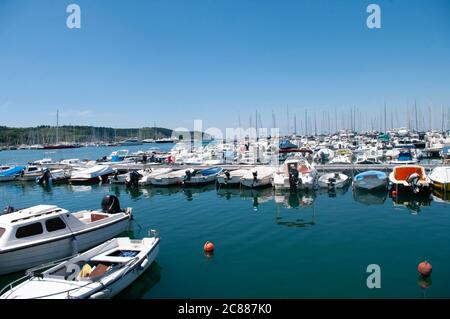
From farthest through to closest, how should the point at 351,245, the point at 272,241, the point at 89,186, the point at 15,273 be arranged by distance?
the point at 89,186, the point at 272,241, the point at 351,245, the point at 15,273

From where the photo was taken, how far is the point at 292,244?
14.0m

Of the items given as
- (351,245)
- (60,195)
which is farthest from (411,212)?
(60,195)

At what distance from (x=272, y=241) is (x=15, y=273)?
33.4ft

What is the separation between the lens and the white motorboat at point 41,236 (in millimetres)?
11656

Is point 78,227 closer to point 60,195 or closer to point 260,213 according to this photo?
point 260,213

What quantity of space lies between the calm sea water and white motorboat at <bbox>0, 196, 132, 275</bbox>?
866 mm

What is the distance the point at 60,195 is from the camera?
2977 centimetres

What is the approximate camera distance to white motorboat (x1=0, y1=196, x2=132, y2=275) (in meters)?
11.7

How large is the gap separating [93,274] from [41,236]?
3833 millimetres

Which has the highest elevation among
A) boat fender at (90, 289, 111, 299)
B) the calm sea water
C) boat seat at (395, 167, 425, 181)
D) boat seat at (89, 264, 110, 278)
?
boat seat at (395, 167, 425, 181)

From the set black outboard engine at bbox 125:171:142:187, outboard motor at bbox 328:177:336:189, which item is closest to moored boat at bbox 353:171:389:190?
outboard motor at bbox 328:177:336:189

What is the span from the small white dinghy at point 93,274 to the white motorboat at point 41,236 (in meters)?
1.35

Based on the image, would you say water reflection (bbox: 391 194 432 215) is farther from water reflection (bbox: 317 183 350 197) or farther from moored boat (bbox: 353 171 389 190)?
water reflection (bbox: 317 183 350 197)

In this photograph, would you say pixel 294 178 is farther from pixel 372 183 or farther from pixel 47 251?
pixel 47 251
